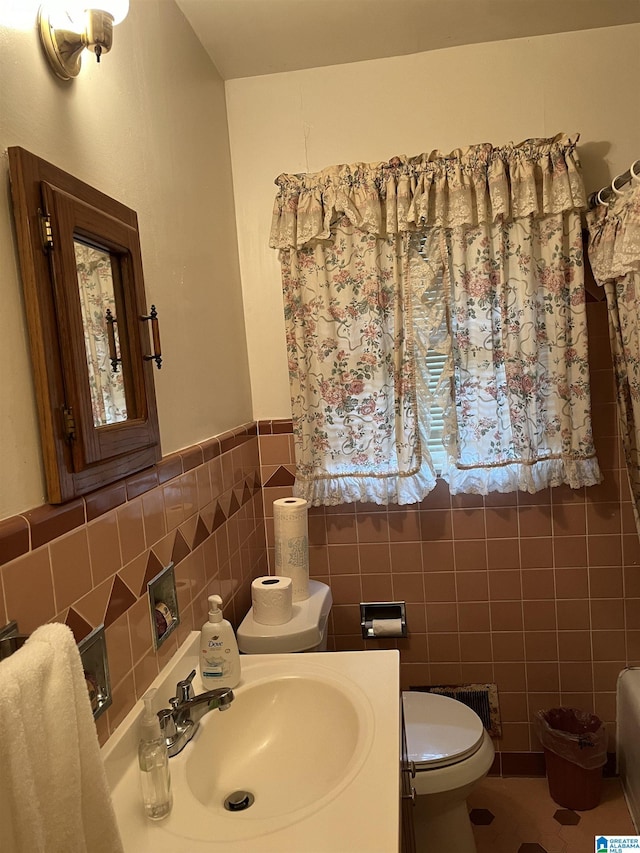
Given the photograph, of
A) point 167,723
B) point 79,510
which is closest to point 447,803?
point 167,723

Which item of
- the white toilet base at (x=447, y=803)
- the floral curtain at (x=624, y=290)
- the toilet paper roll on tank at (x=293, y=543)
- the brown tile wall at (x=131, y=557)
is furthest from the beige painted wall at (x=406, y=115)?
the white toilet base at (x=447, y=803)

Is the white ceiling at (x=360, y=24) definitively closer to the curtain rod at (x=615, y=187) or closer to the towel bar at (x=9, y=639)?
the curtain rod at (x=615, y=187)

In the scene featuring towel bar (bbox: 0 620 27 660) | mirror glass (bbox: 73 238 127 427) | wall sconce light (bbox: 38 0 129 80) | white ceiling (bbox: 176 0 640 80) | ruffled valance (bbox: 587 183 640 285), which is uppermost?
white ceiling (bbox: 176 0 640 80)

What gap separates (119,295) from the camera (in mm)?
1188

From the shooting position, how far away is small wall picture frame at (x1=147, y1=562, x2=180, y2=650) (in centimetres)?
126

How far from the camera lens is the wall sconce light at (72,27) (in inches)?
38.8

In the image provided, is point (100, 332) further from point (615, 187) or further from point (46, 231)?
point (615, 187)

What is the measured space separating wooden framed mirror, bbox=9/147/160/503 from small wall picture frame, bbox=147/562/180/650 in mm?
264

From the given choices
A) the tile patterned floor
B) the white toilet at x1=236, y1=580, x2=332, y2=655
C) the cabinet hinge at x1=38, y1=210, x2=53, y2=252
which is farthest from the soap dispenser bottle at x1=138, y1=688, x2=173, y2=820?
the tile patterned floor

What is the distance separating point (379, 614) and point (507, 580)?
0.49 meters

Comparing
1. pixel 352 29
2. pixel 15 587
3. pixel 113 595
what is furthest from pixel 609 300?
pixel 15 587

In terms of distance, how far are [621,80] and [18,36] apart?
191 cm

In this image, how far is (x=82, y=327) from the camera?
1011 millimetres

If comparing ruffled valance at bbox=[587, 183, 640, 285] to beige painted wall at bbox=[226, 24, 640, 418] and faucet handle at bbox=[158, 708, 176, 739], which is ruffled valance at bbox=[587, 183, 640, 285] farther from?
faucet handle at bbox=[158, 708, 176, 739]
